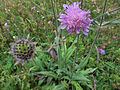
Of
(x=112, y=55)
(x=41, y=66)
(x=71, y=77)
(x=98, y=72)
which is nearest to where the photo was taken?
(x=71, y=77)

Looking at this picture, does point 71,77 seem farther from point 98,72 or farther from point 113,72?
point 113,72

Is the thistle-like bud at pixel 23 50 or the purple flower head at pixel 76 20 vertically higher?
the purple flower head at pixel 76 20

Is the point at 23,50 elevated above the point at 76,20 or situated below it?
below

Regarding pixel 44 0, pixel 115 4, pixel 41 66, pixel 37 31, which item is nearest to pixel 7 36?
pixel 37 31

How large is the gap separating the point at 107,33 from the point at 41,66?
158 cm

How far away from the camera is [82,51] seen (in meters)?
1.98

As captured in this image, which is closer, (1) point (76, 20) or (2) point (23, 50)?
(1) point (76, 20)

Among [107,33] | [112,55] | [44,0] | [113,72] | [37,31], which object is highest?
[44,0]

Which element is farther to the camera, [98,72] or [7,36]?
[7,36]

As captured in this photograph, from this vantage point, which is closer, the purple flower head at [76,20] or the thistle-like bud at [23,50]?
the purple flower head at [76,20]

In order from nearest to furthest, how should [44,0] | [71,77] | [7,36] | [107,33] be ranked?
[71,77] → [7,36] → [107,33] → [44,0]

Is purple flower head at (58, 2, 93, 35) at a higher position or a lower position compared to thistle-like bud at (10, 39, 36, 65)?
higher

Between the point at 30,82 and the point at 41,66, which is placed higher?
the point at 41,66

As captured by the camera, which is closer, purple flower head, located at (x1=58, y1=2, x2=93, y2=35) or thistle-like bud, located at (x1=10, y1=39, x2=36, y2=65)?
purple flower head, located at (x1=58, y1=2, x2=93, y2=35)
